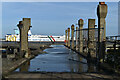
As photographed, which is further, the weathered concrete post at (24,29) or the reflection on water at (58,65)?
the weathered concrete post at (24,29)

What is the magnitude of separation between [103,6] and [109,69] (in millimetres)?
4367

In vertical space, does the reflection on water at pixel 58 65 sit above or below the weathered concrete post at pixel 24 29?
below

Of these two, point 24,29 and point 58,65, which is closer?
point 58,65

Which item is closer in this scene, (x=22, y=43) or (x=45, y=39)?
(x=22, y=43)

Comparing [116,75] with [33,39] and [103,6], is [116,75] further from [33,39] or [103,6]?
[33,39]

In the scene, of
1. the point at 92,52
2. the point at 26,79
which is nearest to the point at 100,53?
the point at 92,52

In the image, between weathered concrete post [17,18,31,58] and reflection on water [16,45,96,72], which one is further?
weathered concrete post [17,18,31,58]

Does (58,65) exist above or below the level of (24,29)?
below

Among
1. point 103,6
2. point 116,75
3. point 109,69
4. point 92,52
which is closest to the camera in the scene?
point 116,75

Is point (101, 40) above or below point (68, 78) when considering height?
above

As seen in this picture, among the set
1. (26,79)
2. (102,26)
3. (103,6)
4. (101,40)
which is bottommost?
(26,79)

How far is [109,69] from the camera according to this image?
10.3 metres

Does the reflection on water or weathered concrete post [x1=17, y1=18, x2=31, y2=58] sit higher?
weathered concrete post [x1=17, y1=18, x2=31, y2=58]

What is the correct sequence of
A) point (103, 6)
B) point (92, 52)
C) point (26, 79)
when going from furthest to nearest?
point (92, 52), point (103, 6), point (26, 79)
